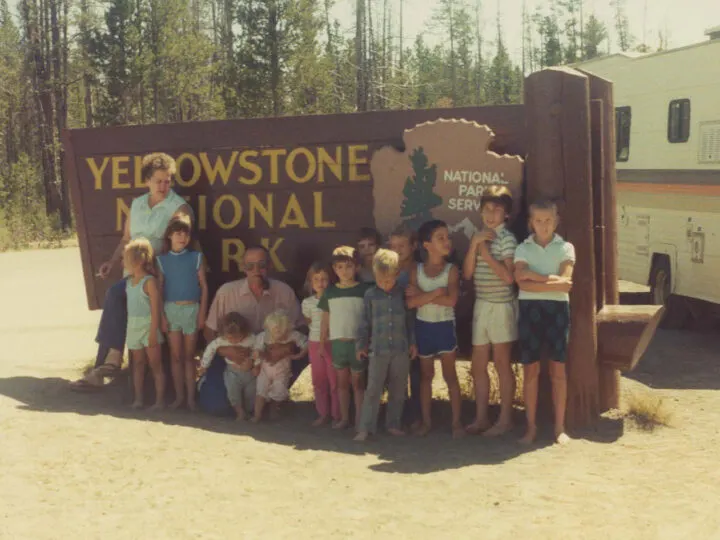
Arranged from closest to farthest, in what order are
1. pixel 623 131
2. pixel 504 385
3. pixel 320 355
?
pixel 504 385 < pixel 320 355 < pixel 623 131

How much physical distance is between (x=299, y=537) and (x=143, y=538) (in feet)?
2.17

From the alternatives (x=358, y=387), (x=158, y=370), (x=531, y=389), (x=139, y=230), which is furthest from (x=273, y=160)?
(x=531, y=389)

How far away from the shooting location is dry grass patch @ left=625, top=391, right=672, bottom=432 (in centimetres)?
611

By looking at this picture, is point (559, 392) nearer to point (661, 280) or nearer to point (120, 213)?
point (120, 213)

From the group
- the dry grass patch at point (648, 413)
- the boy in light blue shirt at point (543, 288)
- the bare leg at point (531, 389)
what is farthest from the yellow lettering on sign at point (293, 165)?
the dry grass patch at point (648, 413)

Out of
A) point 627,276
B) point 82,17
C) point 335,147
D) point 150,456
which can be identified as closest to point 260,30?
point 82,17

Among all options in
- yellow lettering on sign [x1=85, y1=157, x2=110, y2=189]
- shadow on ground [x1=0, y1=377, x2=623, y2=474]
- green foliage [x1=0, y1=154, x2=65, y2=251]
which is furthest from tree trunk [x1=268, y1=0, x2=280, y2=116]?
shadow on ground [x1=0, y1=377, x2=623, y2=474]

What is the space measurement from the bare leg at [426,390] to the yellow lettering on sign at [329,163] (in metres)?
1.59

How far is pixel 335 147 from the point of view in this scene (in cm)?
662

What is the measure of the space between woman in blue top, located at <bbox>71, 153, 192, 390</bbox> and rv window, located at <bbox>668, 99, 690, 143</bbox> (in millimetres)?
5457

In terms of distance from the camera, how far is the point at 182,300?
6.53 meters

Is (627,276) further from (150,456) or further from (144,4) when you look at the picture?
(144,4)

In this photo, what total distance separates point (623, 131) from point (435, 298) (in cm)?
592

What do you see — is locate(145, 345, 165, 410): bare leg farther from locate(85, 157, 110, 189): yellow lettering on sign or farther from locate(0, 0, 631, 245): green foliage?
locate(0, 0, 631, 245): green foliage
